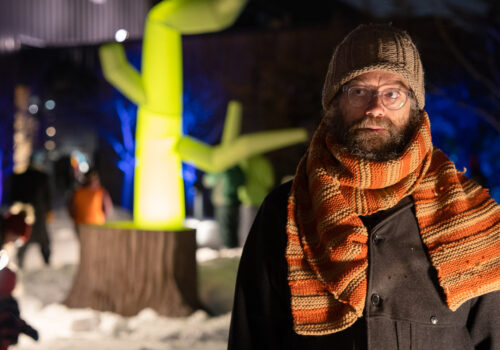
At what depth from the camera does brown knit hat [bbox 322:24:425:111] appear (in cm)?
188

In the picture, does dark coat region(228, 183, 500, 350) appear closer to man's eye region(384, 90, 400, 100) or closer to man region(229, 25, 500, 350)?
man region(229, 25, 500, 350)

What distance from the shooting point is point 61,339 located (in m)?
4.92

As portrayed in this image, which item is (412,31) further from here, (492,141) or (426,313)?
(426,313)

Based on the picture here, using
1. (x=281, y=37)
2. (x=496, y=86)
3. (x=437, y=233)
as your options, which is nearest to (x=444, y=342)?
(x=437, y=233)

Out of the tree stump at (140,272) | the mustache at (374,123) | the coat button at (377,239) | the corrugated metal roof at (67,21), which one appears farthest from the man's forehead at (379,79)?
the corrugated metal roof at (67,21)

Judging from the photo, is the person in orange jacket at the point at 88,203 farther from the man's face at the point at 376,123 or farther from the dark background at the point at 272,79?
the man's face at the point at 376,123

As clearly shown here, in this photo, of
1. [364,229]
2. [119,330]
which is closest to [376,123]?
[364,229]

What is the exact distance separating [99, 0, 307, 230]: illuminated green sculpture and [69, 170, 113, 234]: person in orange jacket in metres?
2.03

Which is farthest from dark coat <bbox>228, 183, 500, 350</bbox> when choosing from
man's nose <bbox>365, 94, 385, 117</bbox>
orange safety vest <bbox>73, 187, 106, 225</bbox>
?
orange safety vest <bbox>73, 187, 106, 225</bbox>

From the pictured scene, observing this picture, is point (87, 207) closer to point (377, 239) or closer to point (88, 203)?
point (88, 203)

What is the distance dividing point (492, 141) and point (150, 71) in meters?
10.8

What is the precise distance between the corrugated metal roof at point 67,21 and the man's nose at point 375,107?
2019cm

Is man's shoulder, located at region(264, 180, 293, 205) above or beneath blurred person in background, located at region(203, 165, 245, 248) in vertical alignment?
above

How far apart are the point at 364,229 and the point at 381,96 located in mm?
448
